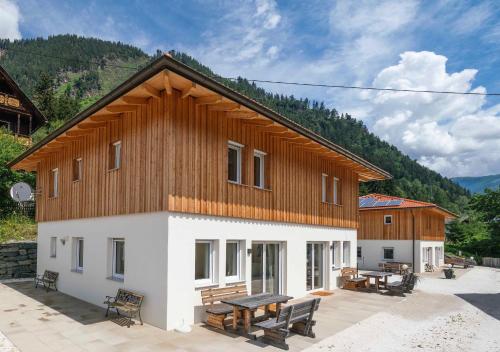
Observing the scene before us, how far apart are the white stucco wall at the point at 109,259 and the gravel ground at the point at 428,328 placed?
12.6ft

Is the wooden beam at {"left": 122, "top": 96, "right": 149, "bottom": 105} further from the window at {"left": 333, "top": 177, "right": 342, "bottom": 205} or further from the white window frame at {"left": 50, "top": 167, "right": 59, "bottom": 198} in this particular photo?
the window at {"left": 333, "top": 177, "right": 342, "bottom": 205}

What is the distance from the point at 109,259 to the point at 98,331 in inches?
115

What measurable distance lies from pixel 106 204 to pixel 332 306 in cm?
790

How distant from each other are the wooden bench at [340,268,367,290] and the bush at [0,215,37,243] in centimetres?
1594

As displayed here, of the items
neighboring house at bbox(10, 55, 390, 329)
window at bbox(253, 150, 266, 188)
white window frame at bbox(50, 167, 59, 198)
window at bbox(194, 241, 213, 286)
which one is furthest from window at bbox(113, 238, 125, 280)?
white window frame at bbox(50, 167, 59, 198)

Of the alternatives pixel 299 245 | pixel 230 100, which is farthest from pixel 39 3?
pixel 299 245

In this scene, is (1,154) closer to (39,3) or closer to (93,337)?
(39,3)

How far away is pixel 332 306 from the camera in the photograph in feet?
41.3

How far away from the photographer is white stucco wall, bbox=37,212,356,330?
904 cm

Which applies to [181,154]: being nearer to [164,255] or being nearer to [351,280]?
[164,255]

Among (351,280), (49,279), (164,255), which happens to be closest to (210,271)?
(164,255)

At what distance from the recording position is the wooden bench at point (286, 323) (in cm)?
806

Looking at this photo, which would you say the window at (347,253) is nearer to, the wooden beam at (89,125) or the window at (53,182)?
the wooden beam at (89,125)

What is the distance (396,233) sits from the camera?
29234 millimetres
